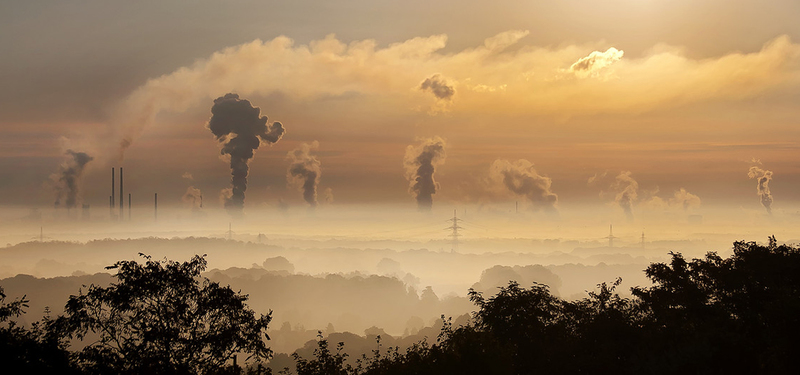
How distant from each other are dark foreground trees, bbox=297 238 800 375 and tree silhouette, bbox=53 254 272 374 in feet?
27.3

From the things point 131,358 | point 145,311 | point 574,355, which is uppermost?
point 145,311

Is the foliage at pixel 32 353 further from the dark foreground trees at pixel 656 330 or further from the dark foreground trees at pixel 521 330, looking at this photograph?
the dark foreground trees at pixel 656 330

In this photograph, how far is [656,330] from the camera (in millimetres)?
42000

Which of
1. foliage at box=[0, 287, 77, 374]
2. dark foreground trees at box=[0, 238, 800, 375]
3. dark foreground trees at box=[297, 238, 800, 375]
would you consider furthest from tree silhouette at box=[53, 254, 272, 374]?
dark foreground trees at box=[297, 238, 800, 375]

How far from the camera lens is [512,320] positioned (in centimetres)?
5291

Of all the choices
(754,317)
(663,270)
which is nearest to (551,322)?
(663,270)

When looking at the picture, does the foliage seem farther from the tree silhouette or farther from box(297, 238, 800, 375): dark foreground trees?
box(297, 238, 800, 375): dark foreground trees

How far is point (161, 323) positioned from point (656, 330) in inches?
1148

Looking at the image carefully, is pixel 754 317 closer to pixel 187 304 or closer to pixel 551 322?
pixel 551 322

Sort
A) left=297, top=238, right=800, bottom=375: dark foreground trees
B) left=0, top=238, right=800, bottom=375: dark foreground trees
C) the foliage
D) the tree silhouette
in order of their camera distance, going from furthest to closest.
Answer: left=297, top=238, right=800, bottom=375: dark foreground trees → left=0, top=238, right=800, bottom=375: dark foreground trees → the tree silhouette → the foliage

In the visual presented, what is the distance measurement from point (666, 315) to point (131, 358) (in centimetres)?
3280

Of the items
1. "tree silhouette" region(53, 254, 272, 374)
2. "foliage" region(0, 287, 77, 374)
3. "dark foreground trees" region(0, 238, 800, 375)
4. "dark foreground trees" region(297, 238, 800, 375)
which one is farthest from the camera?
"dark foreground trees" region(297, 238, 800, 375)

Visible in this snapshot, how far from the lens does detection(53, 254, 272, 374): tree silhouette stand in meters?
30.8

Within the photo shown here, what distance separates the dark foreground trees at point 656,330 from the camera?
119ft
